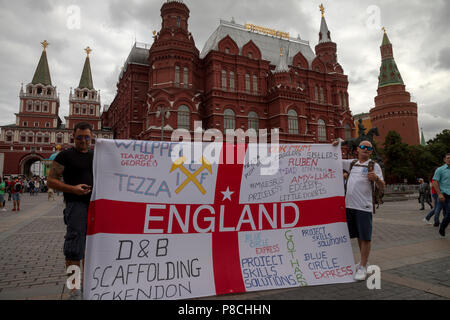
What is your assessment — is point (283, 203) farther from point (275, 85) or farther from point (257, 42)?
point (257, 42)

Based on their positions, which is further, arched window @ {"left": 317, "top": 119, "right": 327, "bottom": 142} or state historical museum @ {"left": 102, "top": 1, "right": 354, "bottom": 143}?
arched window @ {"left": 317, "top": 119, "right": 327, "bottom": 142}

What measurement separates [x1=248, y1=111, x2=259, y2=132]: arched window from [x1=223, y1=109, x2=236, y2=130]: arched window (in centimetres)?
244

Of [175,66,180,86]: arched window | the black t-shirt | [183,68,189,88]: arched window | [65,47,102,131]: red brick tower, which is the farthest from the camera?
[65,47,102,131]: red brick tower

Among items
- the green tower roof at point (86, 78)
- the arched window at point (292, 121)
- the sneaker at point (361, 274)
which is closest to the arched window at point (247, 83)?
the arched window at point (292, 121)

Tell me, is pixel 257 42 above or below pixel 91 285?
above

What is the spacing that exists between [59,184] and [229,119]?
3148 centimetres

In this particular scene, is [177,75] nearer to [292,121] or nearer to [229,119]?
[229,119]

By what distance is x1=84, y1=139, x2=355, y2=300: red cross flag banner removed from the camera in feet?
10.8

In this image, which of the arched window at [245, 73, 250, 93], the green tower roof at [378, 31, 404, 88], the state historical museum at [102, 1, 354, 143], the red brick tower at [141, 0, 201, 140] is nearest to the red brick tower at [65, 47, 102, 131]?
the state historical museum at [102, 1, 354, 143]

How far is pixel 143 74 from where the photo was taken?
37.6 m

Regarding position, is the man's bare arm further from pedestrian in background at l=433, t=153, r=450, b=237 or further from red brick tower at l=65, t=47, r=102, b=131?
red brick tower at l=65, t=47, r=102, b=131

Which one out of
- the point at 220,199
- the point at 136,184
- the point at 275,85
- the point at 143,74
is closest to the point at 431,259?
the point at 220,199

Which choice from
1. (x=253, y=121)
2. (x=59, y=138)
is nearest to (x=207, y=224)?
(x=253, y=121)

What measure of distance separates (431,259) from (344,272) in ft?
7.38
